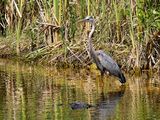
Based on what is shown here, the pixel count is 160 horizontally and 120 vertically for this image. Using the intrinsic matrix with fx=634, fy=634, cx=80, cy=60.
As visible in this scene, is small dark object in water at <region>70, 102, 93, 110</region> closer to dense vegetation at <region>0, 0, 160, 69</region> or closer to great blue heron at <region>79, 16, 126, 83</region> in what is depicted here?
great blue heron at <region>79, 16, 126, 83</region>

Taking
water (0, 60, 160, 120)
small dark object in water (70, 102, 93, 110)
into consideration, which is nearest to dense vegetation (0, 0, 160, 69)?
water (0, 60, 160, 120)

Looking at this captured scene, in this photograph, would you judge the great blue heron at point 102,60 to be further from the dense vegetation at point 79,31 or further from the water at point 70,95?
the dense vegetation at point 79,31

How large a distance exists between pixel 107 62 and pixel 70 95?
282 cm

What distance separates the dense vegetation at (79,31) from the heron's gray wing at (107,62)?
0.60 metres

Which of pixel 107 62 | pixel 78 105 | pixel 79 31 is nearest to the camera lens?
pixel 78 105

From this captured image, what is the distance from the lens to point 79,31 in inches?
658

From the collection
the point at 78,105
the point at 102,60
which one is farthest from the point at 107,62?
the point at 78,105

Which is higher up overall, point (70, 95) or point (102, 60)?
point (102, 60)

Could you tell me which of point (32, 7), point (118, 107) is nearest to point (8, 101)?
A: point (118, 107)

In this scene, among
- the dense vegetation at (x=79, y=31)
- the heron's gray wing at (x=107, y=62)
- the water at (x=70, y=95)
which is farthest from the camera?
the dense vegetation at (x=79, y=31)

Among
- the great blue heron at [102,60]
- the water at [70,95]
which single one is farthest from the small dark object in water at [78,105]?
the great blue heron at [102,60]

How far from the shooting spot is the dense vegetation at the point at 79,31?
14.7m

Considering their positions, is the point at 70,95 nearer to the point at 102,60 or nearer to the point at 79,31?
the point at 102,60

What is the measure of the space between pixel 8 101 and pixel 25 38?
24.2ft
